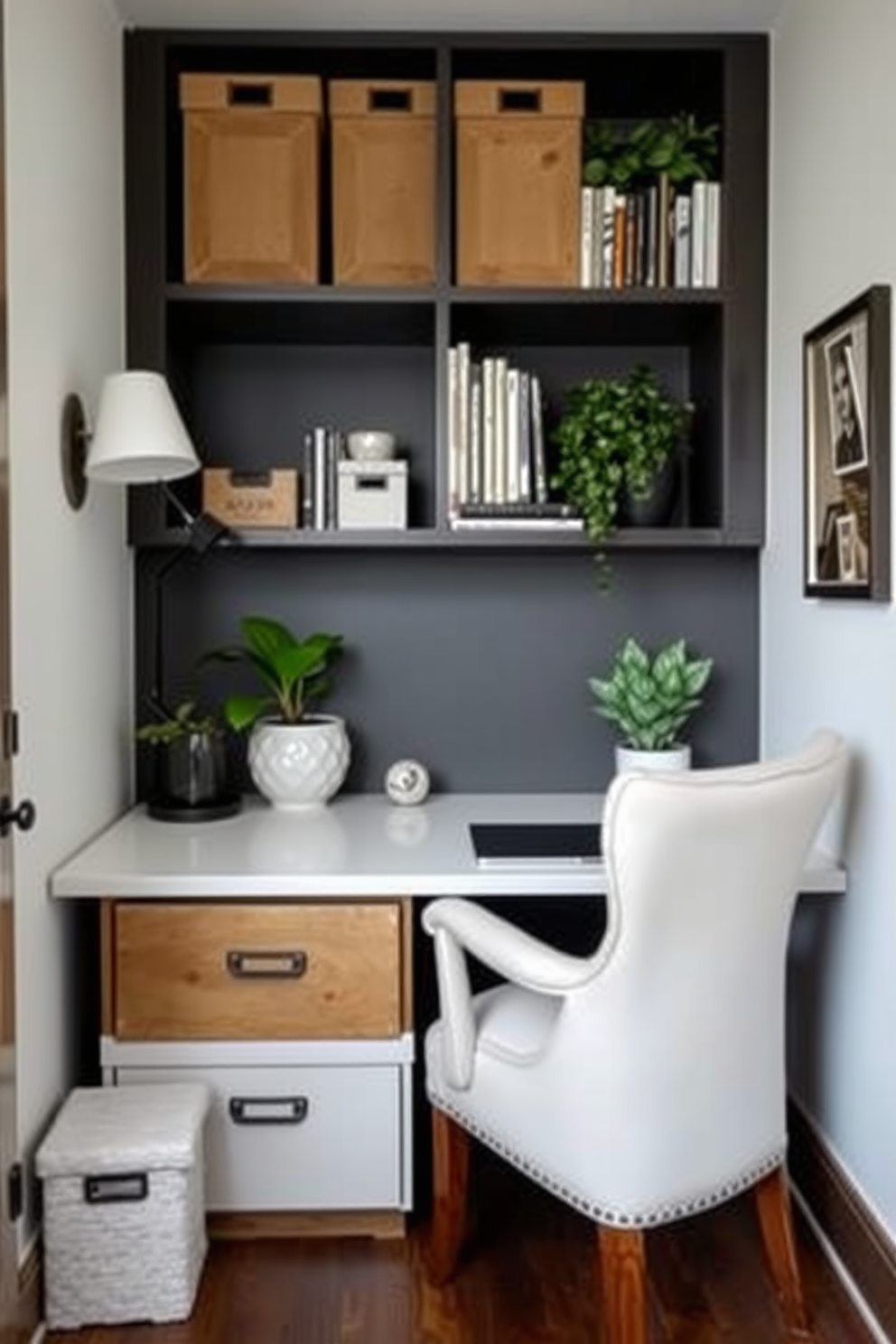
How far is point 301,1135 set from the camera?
206cm

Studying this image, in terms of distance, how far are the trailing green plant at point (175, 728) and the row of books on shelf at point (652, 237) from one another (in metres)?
1.22

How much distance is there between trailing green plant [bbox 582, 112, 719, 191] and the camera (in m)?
2.42

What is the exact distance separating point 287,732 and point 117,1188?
96 centimetres

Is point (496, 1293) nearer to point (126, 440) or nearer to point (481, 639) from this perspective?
point (481, 639)

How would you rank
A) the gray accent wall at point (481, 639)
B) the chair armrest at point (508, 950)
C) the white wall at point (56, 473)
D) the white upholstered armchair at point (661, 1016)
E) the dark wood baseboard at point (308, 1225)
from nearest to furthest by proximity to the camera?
the white upholstered armchair at point (661, 1016) → the chair armrest at point (508, 950) → the white wall at point (56, 473) → the dark wood baseboard at point (308, 1225) → the gray accent wall at point (481, 639)

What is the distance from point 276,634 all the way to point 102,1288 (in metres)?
1.26

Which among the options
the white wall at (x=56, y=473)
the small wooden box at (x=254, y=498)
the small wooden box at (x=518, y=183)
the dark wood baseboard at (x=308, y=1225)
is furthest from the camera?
the small wooden box at (x=254, y=498)

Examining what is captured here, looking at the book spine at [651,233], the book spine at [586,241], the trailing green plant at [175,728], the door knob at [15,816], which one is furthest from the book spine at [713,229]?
the door knob at [15,816]

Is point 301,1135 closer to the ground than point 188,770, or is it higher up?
closer to the ground

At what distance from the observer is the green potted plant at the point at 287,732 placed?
2480 millimetres

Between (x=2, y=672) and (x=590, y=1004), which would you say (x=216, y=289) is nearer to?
(x=2, y=672)

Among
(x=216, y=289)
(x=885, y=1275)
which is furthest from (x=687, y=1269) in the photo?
(x=216, y=289)

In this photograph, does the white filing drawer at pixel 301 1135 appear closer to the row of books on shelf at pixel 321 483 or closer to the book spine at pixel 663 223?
the row of books on shelf at pixel 321 483

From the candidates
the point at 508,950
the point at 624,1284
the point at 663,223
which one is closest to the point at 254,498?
the point at 663,223
